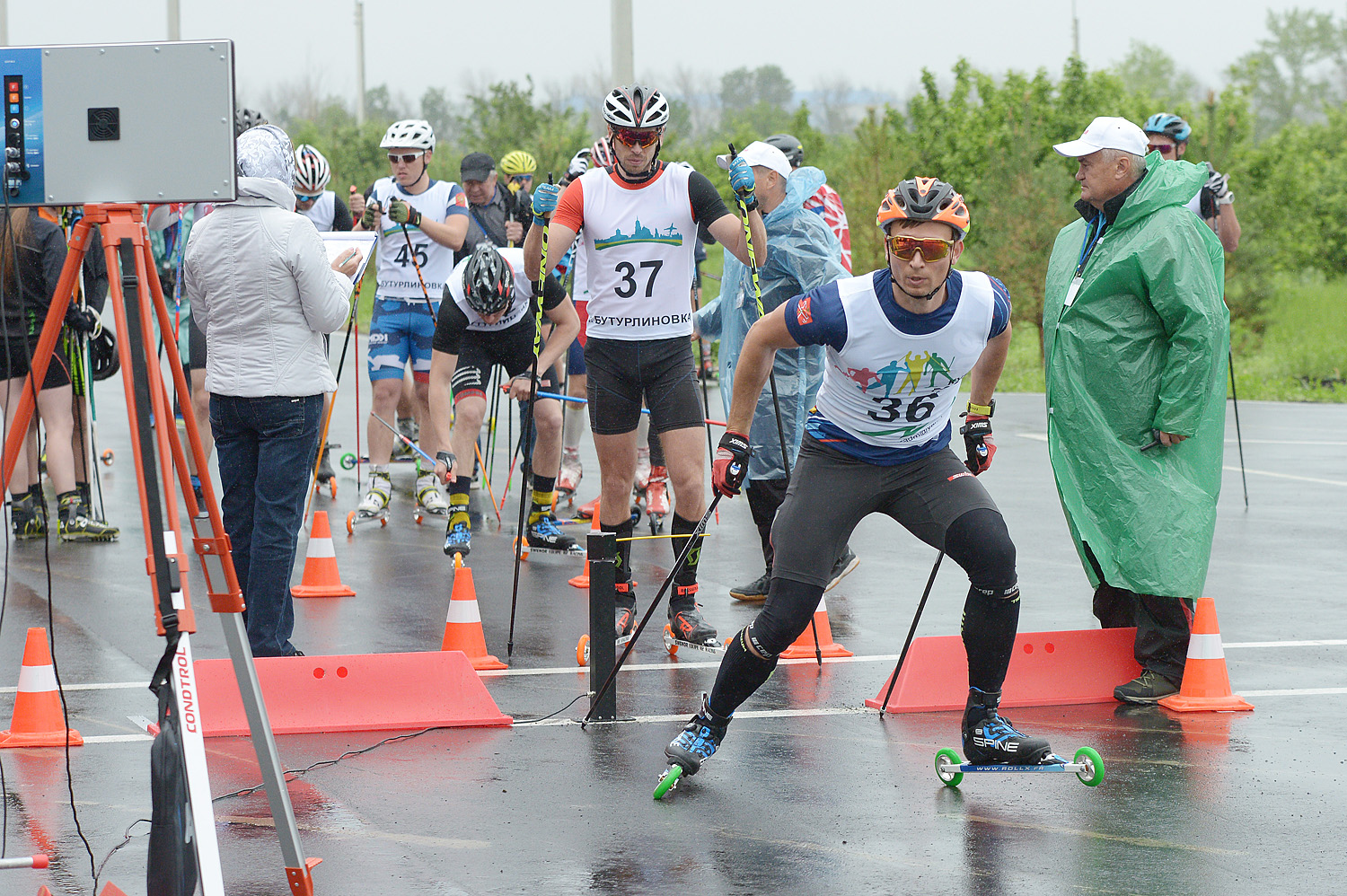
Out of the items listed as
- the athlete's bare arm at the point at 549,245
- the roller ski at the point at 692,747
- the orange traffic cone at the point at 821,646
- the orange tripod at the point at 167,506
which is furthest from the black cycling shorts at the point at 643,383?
the orange tripod at the point at 167,506

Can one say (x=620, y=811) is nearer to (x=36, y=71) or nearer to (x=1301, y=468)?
(x=36, y=71)

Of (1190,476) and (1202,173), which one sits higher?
(1202,173)

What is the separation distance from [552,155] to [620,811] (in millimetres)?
26521

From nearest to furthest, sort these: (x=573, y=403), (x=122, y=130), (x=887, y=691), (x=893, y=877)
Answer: (x=122, y=130) → (x=893, y=877) → (x=887, y=691) → (x=573, y=403)

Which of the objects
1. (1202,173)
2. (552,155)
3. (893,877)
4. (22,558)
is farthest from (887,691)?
(552,155)

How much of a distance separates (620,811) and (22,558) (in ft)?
19.9

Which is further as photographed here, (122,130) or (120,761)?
(120,761)

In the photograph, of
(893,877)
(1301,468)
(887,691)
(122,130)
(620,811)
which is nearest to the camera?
(122,130)

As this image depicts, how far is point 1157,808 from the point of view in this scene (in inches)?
202

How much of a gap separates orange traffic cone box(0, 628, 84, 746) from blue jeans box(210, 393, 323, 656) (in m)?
0.86

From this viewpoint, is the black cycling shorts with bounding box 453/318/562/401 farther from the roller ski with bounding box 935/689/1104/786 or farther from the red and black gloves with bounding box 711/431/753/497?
the roller ski with bounding box 935/689/1104/786

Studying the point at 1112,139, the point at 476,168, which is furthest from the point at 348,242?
the point at 1112,139

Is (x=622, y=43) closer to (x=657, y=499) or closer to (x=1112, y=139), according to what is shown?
(x=657, y=499)

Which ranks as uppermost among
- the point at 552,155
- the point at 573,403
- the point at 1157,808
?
the point at 552,155
